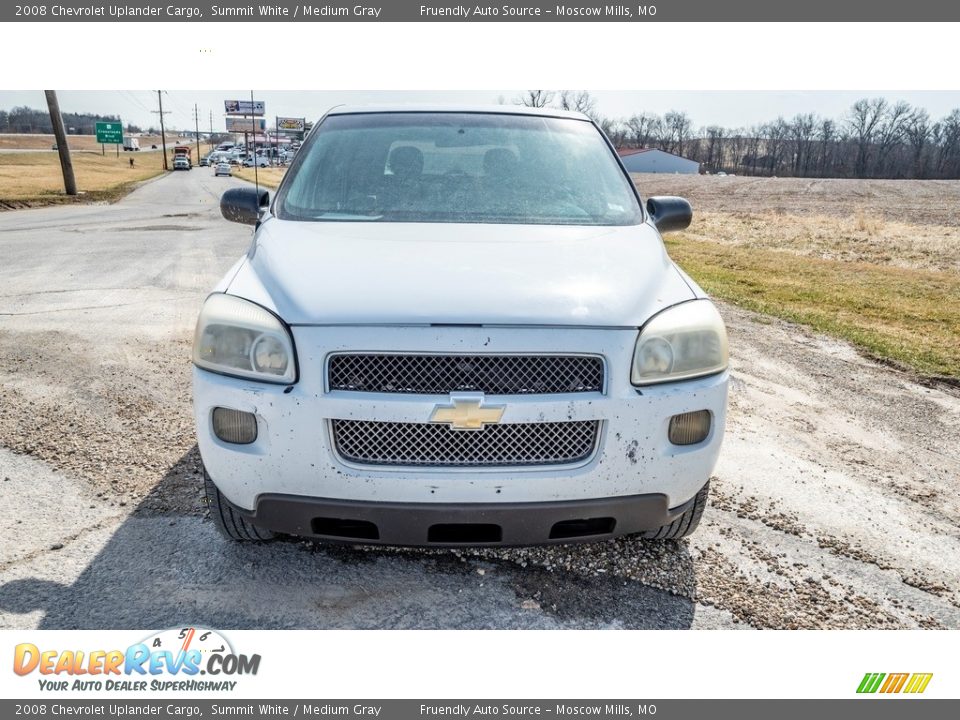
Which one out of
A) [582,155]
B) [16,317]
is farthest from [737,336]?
[16,317]

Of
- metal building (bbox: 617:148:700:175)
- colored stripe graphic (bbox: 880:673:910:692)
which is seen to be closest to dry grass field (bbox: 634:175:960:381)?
colored stripe graphic (bbox: 880:673:910:692)

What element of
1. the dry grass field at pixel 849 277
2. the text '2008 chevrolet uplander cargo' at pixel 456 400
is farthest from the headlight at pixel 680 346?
the dry grass field at pixel 849 277

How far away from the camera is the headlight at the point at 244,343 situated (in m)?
2.44

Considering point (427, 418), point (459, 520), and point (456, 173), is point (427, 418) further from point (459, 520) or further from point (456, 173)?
point (456, 173)

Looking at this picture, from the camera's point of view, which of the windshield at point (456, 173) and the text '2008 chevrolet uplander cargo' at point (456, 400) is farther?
the windshield at point (456, 173)

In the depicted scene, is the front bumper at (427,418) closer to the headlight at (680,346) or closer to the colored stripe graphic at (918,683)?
the headlight at (680,346)

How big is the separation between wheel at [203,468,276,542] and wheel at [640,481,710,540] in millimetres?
1517

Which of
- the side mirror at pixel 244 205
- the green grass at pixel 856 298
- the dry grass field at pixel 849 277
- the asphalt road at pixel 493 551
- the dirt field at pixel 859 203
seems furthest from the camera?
the dirt field at pixel 859 203

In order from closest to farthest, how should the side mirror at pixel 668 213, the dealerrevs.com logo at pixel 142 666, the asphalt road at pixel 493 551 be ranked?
the dealerrevs.com logo at pixel 142 666, the asphalt road at pixel 493 551, the side mirror at pixel 668 213

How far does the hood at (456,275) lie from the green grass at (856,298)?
440 cm

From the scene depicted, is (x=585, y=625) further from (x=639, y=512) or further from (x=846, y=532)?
(x=846, y=532)

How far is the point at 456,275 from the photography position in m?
2.64

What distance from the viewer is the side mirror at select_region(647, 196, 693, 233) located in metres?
3.95

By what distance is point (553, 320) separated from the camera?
2.43m
